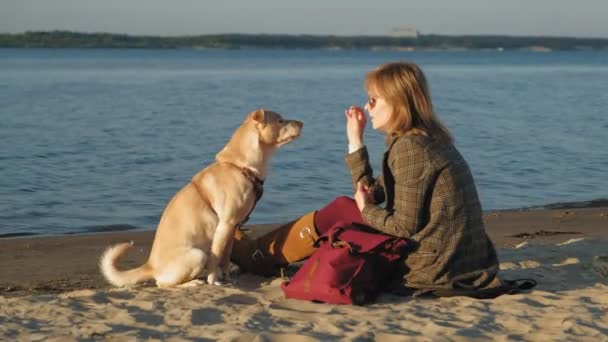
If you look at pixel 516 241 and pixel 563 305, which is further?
pixel 516 241

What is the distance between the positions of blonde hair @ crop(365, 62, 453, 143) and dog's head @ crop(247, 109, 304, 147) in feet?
3.66

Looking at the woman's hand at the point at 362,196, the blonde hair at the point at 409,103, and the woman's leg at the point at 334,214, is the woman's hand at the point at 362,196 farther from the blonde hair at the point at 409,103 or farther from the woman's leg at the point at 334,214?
the blonde hair at the point at 409,103

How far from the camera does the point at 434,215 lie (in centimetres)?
529

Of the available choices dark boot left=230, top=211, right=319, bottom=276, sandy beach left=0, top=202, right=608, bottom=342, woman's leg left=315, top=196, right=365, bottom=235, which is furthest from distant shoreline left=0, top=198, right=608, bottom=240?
woman's leg left=315, top=196, right=365, bottom=235

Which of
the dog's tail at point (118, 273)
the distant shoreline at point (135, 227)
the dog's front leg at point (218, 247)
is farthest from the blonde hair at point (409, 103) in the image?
the distant shoreline at point (135, 227)

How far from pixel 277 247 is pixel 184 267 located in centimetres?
68

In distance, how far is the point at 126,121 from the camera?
73.6 feet

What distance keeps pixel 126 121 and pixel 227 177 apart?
16.8 metres

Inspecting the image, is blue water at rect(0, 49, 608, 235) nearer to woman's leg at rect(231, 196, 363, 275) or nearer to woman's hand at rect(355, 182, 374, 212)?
woman's leg at rect(231, 196, 363, 275)

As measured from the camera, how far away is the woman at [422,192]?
205 inches

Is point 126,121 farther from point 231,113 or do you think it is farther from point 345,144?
point 345,144

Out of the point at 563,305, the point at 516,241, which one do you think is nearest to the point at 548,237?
the point at 516,241

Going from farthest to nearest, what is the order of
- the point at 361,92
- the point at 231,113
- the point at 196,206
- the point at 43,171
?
the point at 361,92 → the point at 231,113 → the point at 43,171 → the point at 196,206

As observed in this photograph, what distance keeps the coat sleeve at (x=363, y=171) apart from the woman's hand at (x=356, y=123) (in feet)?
0.27
